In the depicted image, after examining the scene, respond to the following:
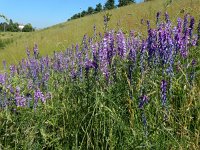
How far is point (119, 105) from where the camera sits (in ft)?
8.88

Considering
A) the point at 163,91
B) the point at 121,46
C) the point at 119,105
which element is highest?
the point at 121,46

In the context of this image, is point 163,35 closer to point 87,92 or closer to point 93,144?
point 87,92

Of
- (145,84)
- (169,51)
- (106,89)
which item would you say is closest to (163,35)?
(169,51)

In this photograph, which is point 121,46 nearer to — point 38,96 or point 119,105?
point 119,105

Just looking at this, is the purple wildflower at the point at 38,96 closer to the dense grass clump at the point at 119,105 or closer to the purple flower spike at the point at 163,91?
the dense grass clump at the point at 119,105

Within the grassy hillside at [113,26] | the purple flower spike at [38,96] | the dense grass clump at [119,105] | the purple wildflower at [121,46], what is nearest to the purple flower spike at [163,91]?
the dense grass clump at [119,105]

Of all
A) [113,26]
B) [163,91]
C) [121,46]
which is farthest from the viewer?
[113,26]

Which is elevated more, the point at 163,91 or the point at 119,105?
the point at 163,91

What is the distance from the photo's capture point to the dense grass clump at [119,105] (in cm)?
237

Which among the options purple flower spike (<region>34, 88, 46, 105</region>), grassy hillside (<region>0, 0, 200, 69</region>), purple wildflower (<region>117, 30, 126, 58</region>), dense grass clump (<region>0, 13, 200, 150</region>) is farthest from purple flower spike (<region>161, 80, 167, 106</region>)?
grassy hillside (<region>0, 0, 200, 69</region>)

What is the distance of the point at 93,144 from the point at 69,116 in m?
0.41

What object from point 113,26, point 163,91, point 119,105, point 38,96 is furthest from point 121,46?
point 113,26

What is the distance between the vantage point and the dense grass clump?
2.37m

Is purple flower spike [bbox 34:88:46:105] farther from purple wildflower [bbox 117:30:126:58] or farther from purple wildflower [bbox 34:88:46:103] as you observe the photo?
purple wildflower [bbox 117:30:126:58]
